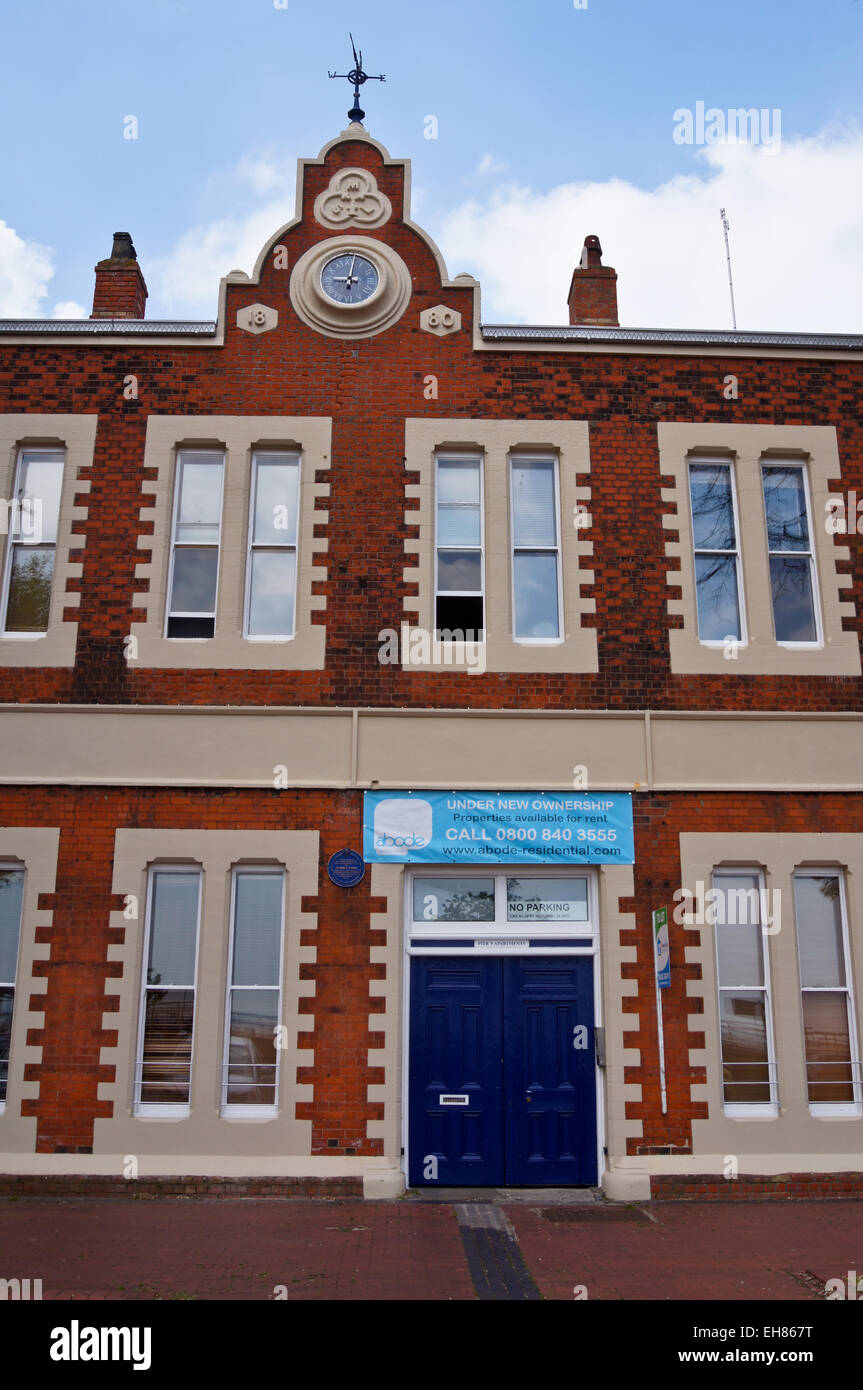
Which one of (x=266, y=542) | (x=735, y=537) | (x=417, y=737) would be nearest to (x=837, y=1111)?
→ (x=417, y=737)

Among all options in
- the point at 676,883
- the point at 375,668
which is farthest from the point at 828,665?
the point at 375,668

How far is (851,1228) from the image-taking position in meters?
A: 9.25

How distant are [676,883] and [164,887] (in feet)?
17.8

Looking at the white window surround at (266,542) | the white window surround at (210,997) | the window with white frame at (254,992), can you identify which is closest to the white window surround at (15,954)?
the white window surround at (210,997)

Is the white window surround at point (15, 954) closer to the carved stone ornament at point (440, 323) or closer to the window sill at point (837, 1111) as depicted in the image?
the carved stone ornament at point (440, 323)

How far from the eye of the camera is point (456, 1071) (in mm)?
10727

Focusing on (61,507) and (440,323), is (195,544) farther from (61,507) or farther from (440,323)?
(440,323)

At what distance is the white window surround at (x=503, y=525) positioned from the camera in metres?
11.5

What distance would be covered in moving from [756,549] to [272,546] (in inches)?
217

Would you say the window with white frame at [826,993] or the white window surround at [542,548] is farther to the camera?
the white window surround at [542,548]

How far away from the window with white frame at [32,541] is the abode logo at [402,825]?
4.35 m

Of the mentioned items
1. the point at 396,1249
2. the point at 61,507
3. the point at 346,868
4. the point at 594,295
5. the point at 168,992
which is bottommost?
the point at 396,1249

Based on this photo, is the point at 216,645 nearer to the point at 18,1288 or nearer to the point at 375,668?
the point at 375,668

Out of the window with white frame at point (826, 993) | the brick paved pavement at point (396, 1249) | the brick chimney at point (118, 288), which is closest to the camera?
the brick paved pavement at point (396, 1249)
